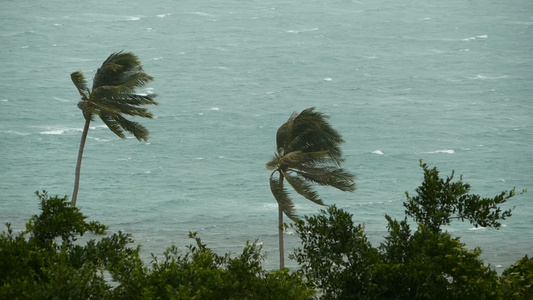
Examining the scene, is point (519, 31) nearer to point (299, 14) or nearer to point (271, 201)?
point (299, 14)

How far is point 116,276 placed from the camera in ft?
55.9

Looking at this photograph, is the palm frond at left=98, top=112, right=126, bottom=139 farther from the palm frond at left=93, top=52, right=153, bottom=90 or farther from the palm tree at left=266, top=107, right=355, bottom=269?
the palm tree at left=266, top=107, right=355, bottom=269

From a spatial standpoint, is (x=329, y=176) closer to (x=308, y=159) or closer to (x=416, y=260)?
(x=308, y=159)

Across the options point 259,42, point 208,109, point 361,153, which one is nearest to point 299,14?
point 259,42

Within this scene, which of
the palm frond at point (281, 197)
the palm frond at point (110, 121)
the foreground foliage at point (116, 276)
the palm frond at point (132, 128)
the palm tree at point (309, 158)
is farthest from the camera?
the palm frond at point (110, 121)

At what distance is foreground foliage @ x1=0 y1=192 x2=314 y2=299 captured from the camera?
16.3 meters

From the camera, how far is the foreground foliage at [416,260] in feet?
59.8

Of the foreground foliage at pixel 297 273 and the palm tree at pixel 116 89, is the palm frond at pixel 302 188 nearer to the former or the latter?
the palm tree at pixel 116 89

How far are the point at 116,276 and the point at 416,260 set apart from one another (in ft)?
21.1

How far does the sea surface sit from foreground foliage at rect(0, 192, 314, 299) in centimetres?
4826

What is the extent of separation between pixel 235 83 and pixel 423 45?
41.8m

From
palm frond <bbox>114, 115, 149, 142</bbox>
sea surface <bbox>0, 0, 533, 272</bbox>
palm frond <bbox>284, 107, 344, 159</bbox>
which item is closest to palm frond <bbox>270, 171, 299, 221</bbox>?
palm frond <bbox>284, 107, 344, 159</bbox>

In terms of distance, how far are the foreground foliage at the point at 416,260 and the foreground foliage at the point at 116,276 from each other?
1.47m

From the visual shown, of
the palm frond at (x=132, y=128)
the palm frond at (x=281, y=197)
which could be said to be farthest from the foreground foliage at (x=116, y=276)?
the palm frond at (x=132, y=128)
